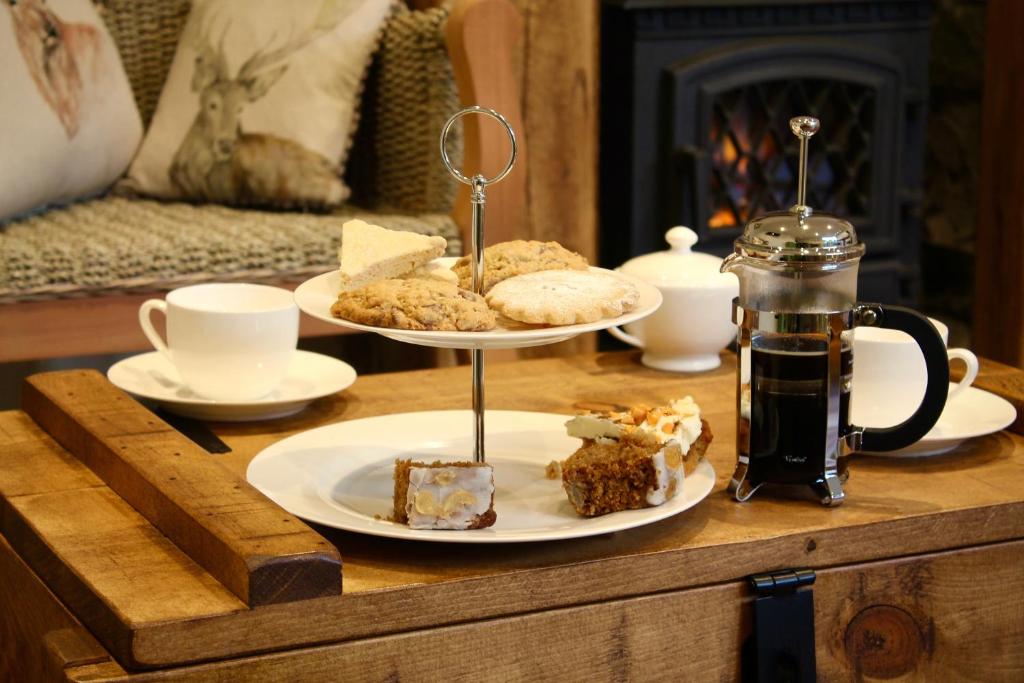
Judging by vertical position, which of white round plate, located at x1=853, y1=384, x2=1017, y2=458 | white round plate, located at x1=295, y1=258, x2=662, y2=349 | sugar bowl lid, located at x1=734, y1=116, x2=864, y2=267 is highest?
sugar bowl lid, located at x1=734, y1=116, x2=864, y2=267

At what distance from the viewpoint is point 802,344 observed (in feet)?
3.40

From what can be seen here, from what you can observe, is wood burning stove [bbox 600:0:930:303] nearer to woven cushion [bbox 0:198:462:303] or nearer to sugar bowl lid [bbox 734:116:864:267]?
woven cushion [bbox 0:198:462:303]

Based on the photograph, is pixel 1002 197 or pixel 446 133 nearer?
pixel 446 133

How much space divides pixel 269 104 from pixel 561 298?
1.43 m

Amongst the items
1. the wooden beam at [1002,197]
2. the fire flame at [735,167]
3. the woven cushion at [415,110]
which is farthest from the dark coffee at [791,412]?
the fire flame at [735,167]

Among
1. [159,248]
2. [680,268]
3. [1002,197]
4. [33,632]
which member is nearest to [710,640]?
[33,632]

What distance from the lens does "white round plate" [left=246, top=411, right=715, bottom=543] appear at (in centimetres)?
97

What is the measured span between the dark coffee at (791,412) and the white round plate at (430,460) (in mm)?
51

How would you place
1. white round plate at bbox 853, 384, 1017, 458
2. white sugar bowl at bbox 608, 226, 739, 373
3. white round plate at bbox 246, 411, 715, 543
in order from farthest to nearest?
white sugar bowl at bbox 608, 226, 739, 373 → white round plate at bbox 853, 384, 1017, 458 → white round plate at bbox 246, 411, 715, 543

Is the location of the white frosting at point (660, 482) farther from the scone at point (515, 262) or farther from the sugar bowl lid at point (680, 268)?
the sugar bowl lid at point (680, 268)

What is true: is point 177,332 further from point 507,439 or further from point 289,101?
point 289,101

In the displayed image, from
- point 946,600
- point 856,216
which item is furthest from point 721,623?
point 856,216

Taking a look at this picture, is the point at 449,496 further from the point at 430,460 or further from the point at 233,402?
the point at 233,402

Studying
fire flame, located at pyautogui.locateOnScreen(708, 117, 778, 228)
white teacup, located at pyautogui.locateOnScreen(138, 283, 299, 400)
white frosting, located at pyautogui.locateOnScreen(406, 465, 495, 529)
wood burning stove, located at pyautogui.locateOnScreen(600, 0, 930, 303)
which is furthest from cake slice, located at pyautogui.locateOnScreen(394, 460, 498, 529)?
fire flame, located at pyautogui.locateOnScreen(708, 117, 778, 228)
